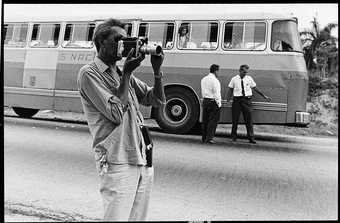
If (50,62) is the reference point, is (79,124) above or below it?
below

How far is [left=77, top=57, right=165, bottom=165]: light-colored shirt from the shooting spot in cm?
162

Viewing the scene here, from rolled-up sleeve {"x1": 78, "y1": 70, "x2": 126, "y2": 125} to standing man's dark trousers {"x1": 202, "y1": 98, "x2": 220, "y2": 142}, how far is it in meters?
2.36

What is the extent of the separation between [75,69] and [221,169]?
66.9 inches

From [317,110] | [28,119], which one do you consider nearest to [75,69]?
→ [28,119]

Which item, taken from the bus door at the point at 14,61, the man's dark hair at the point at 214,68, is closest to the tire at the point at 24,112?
the bus door at the point at 14,61

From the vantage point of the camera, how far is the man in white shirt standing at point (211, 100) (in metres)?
4.03

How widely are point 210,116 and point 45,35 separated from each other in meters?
1.96

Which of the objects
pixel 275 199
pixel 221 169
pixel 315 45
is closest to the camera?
pixel 275 199

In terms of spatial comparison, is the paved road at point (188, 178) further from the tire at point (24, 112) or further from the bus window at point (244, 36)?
the bus window at point (244, 36)

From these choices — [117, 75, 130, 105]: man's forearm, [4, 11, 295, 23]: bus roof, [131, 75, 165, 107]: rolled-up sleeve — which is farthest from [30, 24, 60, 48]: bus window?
[117, 75, 130, 105]: man's forearm

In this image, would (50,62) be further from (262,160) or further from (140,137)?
(140,137)

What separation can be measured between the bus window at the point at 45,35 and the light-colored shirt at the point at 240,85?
1.74 m

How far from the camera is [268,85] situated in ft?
13.6

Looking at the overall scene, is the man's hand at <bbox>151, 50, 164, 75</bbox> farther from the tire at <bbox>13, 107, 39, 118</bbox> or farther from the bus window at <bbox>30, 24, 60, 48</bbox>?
the tire at <bbox>13, 107, 39, 118</bbox>
